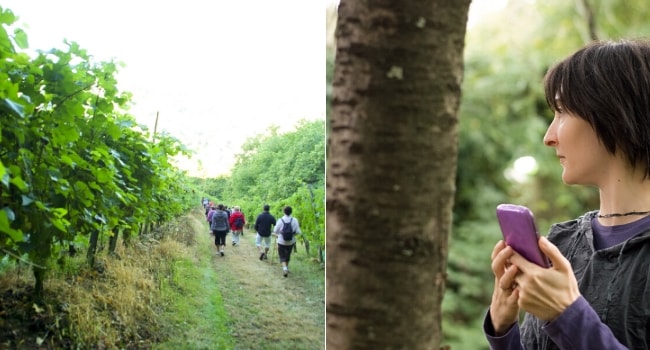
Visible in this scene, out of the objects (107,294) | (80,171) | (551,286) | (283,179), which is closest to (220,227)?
(283,179)

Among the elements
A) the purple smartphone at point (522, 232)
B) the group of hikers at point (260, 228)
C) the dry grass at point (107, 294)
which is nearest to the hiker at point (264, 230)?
the group of hikers at point (260, 228)

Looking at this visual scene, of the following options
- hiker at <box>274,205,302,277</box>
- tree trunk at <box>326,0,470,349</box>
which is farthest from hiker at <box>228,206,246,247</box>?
tree trunk at <box>326,0,470,349</box>

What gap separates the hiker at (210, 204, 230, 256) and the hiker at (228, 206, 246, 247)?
0.07 feet

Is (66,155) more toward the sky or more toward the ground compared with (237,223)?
more toward the sky

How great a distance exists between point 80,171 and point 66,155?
0.07 meters

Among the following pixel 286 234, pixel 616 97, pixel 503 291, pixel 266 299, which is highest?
pixel 616 97

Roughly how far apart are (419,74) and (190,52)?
6.23 feet

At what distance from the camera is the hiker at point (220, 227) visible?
99.6 inches

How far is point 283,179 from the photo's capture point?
2.65 meters

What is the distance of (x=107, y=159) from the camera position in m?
2.17

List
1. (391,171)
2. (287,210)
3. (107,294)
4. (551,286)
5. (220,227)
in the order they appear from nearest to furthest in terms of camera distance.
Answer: (391,171) < (551,286) < (107,294) < (220,227) < (287,210)

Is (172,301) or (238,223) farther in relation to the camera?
(238,223)

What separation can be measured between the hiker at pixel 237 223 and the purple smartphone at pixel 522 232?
5.92 feet

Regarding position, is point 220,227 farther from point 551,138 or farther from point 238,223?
point 551,138
